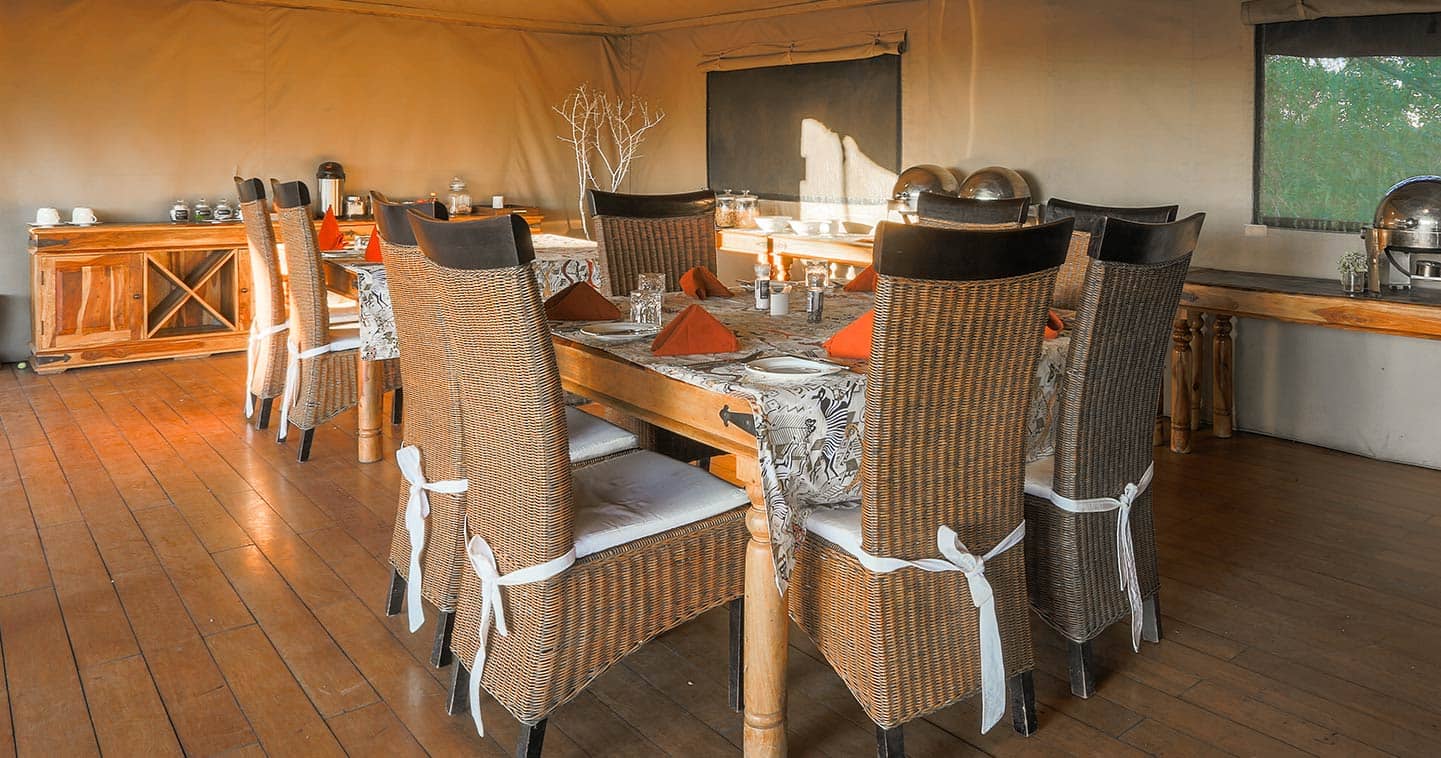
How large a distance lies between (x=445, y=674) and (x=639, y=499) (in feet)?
2.25

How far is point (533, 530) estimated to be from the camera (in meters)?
2.02

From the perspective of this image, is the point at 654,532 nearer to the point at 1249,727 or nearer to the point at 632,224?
the point at 1249,727

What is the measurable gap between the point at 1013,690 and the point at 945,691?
24 cm

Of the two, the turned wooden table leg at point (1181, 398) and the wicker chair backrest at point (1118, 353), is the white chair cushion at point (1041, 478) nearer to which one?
the wicker chair backrest at point (1118, 353)

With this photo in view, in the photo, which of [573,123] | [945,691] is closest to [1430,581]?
[945,691]

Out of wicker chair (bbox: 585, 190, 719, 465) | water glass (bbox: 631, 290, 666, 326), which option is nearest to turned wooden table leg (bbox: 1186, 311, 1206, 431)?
wicker chair (bbox: 585, 190, 719, 465)

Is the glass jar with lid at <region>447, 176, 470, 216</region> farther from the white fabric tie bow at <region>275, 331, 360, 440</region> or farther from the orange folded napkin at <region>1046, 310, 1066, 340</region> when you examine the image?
the orange folded napkin at <region>1046, 310, 1066, 340</region>

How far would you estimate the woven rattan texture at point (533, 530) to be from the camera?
6.39ft

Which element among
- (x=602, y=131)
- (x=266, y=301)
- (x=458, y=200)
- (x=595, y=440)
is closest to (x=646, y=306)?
(x=595, y=440)

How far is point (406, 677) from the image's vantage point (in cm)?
247

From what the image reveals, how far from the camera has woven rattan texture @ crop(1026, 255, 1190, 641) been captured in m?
2.23

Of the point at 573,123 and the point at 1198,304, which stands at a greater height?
the point at 573,123

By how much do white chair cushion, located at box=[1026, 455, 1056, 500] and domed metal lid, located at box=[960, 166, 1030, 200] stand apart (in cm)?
271

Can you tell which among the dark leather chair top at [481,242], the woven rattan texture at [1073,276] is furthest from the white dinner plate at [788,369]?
the woven rattan texture at [1073,276]
